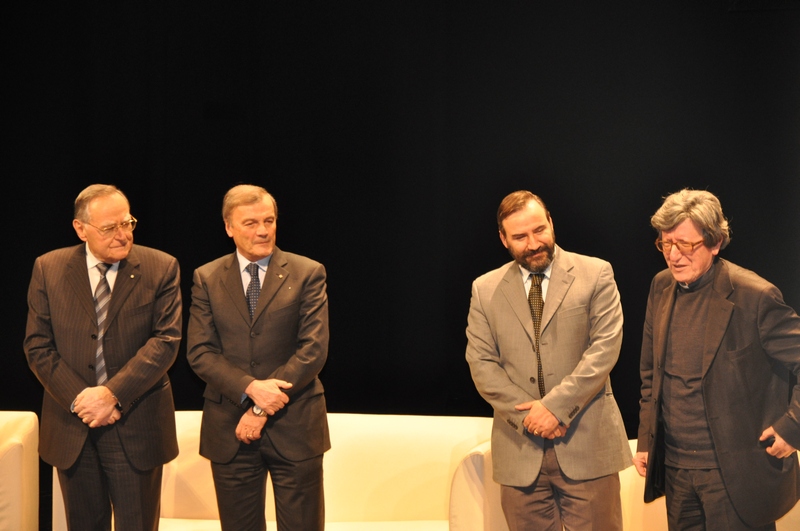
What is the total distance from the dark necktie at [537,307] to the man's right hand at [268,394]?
1002 millimetres

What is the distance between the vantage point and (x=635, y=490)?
157 inches

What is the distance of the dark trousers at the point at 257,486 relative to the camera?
3537 mm

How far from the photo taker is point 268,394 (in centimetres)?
342

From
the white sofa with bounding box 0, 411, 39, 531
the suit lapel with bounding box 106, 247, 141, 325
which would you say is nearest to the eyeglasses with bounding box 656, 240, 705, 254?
the suit lapel with bounding box 106, 247, 141, 325

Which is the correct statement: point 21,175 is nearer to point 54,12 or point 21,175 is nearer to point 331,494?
point 54,12

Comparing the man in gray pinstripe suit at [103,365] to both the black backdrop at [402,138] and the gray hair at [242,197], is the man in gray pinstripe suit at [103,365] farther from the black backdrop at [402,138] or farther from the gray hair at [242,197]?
the black backdrop at [402,138]

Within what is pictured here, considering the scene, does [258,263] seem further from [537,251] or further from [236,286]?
[537,251]

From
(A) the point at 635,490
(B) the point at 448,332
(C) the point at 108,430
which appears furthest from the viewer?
(B) the point at 448,332

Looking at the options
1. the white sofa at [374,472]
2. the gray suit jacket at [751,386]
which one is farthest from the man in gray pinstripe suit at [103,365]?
the gray suit jacket at [751,386]

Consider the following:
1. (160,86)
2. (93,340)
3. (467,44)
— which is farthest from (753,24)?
(93,340)

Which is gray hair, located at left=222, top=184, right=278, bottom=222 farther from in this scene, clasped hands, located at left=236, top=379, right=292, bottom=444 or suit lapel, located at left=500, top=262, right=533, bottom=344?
suit lapel, located at left=500, top=262, right=533, bottom=344

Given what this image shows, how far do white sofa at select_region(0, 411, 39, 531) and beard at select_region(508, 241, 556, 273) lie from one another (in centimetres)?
249

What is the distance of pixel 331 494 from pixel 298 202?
1573 mm

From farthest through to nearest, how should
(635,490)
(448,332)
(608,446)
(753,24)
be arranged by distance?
(448,332) → (753,24) → (635,490) → (608,446)
